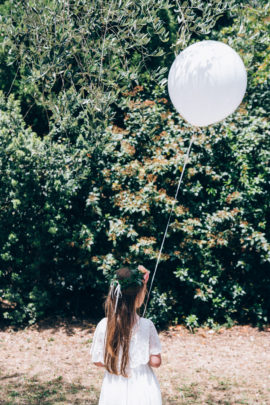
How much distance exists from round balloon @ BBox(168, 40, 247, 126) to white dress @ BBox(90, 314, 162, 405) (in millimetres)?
1910

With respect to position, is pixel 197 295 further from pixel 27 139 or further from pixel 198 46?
pixel 198 46

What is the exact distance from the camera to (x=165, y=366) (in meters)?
5.02

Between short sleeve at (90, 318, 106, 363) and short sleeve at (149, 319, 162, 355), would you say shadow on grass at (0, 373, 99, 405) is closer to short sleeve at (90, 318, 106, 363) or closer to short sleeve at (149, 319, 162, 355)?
short sleeve at (90, 318, 106, 363)

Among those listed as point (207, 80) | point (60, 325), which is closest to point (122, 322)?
point (207, 80)

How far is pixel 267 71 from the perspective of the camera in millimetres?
6418

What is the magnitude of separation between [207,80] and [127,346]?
213 centimetres

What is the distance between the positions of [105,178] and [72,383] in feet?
8.68

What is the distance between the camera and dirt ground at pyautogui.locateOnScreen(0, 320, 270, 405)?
14.2 ft

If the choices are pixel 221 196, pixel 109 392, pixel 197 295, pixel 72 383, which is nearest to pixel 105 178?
pixel 221 196

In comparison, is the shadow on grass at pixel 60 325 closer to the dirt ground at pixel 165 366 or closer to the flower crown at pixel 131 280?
the dirt ground at pixel 165 366

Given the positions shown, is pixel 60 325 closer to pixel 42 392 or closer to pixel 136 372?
pixel 42 392

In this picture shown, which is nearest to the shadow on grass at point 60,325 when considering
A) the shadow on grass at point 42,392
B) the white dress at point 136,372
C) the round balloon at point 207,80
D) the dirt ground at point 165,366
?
the dirt ground at point 165,366

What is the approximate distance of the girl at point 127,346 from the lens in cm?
239

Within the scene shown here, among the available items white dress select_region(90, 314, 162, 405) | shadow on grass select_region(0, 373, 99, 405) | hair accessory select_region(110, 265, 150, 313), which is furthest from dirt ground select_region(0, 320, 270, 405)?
hair accessory select_region(110, 265, 150, 313)
